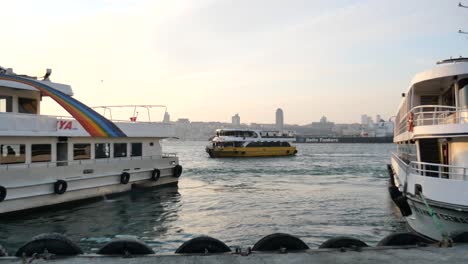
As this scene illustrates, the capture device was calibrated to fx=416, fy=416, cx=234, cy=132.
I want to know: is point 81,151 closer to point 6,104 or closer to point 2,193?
point 6,104

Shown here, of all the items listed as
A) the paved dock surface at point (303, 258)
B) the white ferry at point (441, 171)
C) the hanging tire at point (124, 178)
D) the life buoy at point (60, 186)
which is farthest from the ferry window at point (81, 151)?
the white ferry at point (441, 171)

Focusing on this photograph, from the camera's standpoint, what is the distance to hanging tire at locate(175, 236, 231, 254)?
7.44 m

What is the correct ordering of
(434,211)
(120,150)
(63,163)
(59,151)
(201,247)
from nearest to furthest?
(201,247) → (434,211) → (63,163) → (59,151) → (120,150)

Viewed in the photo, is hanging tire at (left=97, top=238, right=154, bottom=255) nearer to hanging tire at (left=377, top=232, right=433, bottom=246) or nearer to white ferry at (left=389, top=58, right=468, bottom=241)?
hanging tire at (left=377, top=232, right=433, bottom=246)

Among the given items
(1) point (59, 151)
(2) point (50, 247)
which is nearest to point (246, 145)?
(1) point (59, 151)

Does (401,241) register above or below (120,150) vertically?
below

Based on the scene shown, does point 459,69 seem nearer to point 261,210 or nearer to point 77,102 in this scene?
point 261,210

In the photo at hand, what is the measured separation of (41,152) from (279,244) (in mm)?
→ 13886

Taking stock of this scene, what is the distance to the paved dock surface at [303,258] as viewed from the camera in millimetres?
6754

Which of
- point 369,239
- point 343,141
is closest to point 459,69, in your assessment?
point 369,239

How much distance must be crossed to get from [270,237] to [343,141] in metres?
188

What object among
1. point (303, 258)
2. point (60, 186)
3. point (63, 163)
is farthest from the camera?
point (63, 163)

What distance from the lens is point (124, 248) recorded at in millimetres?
7324

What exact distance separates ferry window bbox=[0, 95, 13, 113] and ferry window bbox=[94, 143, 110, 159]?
453 centimetres
